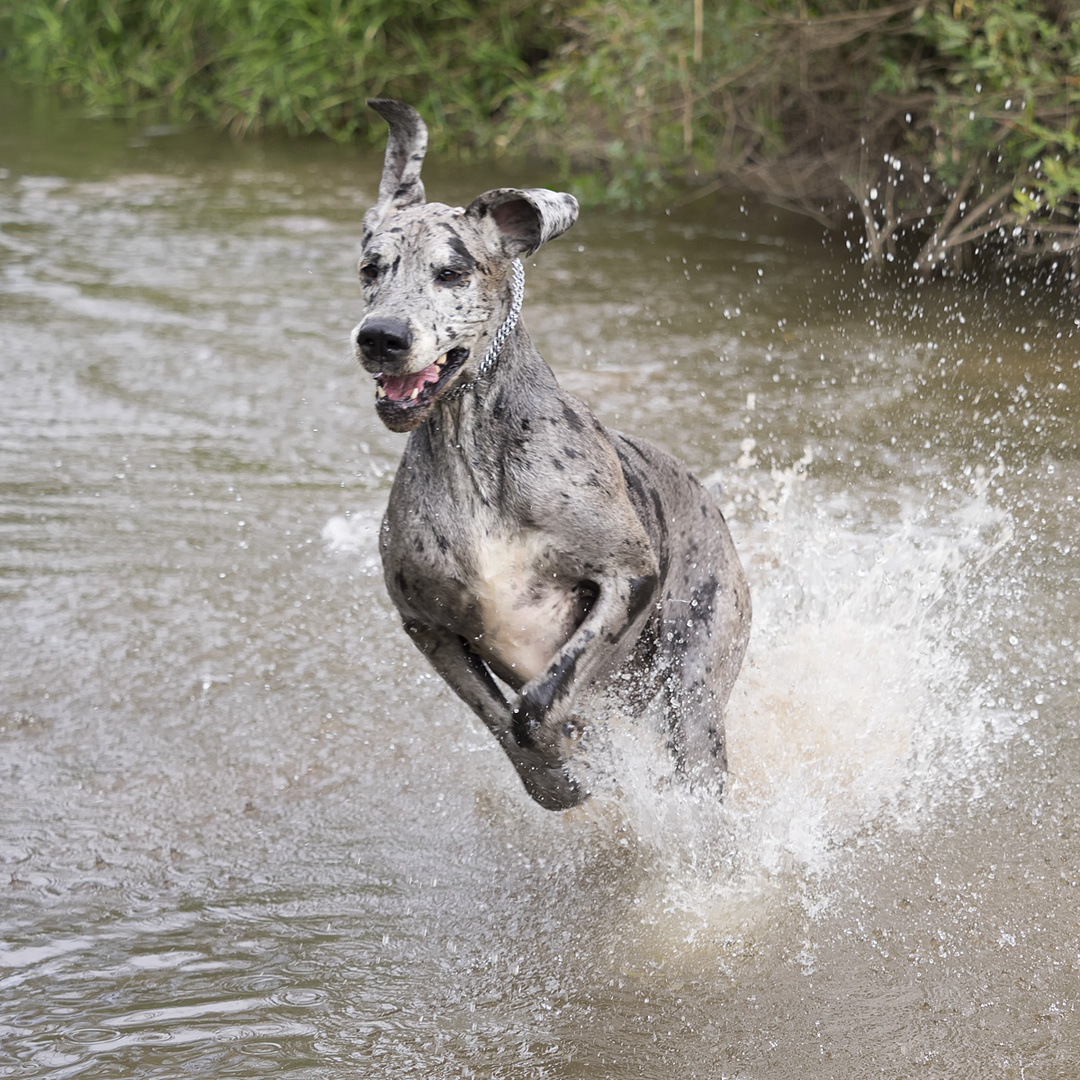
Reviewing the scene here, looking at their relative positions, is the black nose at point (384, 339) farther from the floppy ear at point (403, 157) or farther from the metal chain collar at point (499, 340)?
the floppy ear at point (403, 157)

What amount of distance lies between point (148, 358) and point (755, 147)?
14.4ft

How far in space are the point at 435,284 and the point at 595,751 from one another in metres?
1.31

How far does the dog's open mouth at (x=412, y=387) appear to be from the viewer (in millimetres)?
2992

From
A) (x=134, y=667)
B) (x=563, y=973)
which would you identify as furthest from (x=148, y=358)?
(x=563, y=973)

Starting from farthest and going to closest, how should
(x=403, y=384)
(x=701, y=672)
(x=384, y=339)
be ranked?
(x=701, y=672), (x=403, y=384), (x=384, y=339)

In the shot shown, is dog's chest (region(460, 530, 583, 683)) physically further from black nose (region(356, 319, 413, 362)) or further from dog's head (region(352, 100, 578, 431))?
black nose (region(356, 319, 413, 362))

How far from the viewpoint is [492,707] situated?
11.4 feet

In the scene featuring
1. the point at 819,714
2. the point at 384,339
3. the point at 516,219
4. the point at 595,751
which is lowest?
the point at 819,714

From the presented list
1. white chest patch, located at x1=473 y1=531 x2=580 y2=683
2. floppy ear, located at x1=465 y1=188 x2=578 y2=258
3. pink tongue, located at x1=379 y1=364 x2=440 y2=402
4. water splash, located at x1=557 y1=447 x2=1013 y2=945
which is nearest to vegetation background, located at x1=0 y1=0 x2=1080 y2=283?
water splash, located at x1=557 y1=447 x2=1013 y2=945

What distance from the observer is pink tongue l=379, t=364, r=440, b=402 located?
9.87 ft

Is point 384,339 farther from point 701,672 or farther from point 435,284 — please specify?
point 701,672

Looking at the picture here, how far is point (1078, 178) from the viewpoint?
6496 millimetres

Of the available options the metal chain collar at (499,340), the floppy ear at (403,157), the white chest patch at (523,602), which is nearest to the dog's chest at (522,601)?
the white chest patch at (523,602)

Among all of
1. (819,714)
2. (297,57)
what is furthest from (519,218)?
(297,57)
